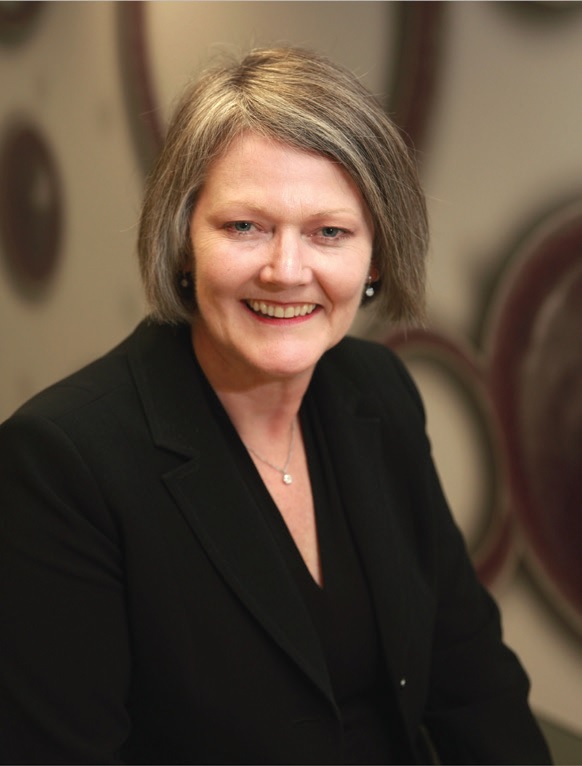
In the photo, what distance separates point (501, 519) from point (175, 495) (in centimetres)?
103

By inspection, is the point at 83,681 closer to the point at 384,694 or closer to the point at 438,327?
the point at 384,694

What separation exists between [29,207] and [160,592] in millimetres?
2058

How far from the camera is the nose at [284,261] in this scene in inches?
48.5

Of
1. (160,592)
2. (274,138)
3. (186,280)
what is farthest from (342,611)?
(274,138)

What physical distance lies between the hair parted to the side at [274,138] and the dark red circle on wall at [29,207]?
1.66 meters

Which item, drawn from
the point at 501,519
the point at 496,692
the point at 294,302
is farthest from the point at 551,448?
the point at 294,302

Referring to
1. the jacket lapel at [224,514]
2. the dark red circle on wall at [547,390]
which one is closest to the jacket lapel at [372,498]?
the jacket lapel at [224,514]

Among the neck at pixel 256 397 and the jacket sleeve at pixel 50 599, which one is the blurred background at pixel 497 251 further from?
the jacket sleeve at pixel 50 599

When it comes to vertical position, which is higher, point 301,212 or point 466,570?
point 301,212

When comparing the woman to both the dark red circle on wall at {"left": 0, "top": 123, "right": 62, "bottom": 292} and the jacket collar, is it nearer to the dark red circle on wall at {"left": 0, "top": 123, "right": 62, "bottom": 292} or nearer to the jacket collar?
the jacket collar

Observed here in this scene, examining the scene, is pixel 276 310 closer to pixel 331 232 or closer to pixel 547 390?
pixel 331 232

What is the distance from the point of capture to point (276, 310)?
130 centimetres

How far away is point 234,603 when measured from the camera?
1.25 meters

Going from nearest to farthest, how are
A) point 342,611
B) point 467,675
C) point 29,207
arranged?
1. point 342,611
2. point 467,675
3. point 29,207
